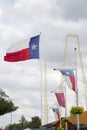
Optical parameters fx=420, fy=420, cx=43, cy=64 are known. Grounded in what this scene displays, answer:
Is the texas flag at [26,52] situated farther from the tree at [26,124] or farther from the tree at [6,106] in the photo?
the tree at [26,124]

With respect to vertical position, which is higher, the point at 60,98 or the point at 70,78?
the point at 70,78

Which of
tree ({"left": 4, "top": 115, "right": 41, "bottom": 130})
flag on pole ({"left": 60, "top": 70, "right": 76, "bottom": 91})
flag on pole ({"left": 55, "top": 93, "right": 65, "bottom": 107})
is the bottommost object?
tree ({"left": 4, "top": 115, "right": 41, "bottom": 130})

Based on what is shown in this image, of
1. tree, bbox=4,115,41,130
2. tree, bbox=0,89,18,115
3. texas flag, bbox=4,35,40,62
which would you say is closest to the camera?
texas flag, bbox=4,35,40,62

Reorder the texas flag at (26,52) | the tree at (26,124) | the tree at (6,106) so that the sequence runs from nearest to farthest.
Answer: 1. the texas flag at (26,52)
2. the tree at (6,106)
3. the tree at (26,124)

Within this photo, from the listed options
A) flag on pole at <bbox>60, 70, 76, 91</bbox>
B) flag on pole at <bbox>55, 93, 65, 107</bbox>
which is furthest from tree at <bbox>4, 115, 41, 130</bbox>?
flag on pole at <bbox>60, 70, 76, 91</bbox>

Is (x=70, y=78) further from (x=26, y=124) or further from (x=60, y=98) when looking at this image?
(x=26, y=124)

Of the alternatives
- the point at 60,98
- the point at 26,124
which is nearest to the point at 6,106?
the point at 60,98

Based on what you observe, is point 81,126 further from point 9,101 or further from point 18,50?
point 18,50

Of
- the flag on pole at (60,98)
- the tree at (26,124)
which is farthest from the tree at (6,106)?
the tree at (26,124)

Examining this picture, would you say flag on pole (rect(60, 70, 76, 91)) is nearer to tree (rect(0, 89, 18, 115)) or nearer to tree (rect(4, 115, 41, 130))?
tree (rect(0, 89, 18, 115))

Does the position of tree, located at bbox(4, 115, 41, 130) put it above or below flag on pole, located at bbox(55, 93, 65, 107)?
below

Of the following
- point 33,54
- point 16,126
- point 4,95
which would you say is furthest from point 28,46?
point 16,126

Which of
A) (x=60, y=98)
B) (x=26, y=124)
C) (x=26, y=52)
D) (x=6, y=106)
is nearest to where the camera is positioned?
(x=26, y=52)

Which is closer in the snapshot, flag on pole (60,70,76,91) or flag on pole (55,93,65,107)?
flag on pole (60,70,76,91)
